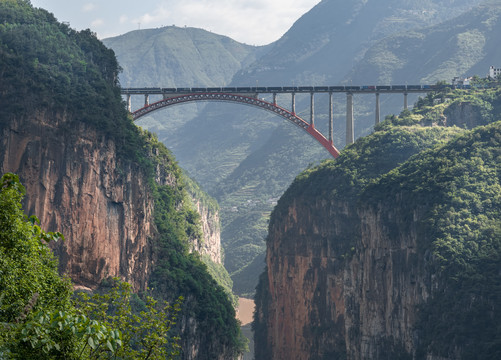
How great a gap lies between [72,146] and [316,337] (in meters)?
32.8

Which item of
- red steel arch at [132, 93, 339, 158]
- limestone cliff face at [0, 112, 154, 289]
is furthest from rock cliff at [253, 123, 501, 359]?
limestone cliff face at [0, 112, 154, 289]

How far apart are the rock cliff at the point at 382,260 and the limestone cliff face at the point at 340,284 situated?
95mm

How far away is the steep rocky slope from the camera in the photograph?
62219mm

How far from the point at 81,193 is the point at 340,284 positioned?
28.3 metres

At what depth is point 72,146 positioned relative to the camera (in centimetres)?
6381

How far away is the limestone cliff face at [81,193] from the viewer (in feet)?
199

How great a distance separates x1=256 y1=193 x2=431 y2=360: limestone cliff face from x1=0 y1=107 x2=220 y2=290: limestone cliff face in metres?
16.6

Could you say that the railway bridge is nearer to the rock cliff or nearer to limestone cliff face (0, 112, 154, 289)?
the rock cliff

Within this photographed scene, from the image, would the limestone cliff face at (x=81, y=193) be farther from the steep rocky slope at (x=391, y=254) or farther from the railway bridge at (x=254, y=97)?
the railway bridge at (x=254, y=97)

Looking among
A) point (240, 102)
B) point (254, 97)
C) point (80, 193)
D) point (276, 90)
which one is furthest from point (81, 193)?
point (276, 90)

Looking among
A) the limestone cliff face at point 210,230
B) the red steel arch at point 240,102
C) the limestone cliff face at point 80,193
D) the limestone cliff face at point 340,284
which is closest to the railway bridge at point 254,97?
the red steel arch at point 240,102

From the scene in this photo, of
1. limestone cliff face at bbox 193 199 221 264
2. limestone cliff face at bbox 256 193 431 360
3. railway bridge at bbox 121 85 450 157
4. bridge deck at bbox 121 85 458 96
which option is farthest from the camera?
limestone cliff face at bbox 193 199 221 264

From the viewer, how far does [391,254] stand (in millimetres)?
71375

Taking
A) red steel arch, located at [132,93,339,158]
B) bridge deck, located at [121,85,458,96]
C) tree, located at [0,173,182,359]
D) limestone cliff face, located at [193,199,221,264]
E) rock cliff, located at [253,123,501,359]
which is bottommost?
limestone cliff face, located at [193,199,221,264]
